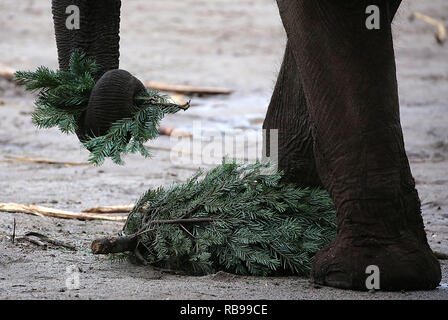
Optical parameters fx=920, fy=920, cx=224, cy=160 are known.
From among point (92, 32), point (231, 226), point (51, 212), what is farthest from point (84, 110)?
point (51, 212)

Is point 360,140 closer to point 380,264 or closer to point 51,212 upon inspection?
point 380,264

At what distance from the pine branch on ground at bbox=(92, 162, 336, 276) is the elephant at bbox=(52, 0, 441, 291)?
0.30m

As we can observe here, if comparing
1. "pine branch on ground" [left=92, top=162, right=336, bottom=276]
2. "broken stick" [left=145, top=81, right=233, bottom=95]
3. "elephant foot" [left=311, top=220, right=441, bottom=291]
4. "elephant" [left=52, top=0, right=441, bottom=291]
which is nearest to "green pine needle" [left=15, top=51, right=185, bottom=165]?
"elephant" [left=52, top=0, right=441, bottom=291]

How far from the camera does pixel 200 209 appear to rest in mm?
3939

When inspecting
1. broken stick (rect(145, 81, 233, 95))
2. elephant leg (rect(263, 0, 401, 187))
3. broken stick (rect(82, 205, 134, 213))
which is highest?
broken stick (rect(145, 81, 233, 95))

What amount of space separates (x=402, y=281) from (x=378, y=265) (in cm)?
10

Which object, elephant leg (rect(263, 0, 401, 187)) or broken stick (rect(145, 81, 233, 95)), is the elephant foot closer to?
elephant leg (rect(263, 0, 401, 187))

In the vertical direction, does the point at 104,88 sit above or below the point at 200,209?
above

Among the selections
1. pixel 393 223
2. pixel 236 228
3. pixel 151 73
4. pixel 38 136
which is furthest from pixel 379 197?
pixel 151 73

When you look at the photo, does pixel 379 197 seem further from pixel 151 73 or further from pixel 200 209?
pixel 151 73

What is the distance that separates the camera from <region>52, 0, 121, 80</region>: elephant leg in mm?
3783

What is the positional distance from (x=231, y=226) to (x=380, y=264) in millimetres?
740

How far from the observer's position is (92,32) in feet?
12.5

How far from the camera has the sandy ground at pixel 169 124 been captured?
342cm
